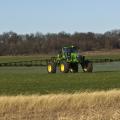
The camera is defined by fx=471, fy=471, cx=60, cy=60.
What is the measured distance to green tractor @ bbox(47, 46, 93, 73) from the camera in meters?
39.3

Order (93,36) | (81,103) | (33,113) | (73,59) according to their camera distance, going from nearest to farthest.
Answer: (33,113) < (81,103) < (73,59) < (93,36)

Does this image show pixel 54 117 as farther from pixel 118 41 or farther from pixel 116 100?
pixel 118 41

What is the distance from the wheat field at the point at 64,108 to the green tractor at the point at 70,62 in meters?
24.0

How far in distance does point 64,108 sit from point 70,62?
2724 centimetres

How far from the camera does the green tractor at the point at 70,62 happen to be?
129 ft

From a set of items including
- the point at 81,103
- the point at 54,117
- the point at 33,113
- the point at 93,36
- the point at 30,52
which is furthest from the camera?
the point at 93,36

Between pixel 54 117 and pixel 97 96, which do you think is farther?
pixel 97 96

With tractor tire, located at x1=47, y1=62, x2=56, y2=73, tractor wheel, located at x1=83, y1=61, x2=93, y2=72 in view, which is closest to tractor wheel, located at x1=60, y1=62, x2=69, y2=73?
tractor tire, located at x1=47, y1=62, x2=56, y2=73

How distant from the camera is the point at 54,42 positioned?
513 ft

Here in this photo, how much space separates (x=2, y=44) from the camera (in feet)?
530

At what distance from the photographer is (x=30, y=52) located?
15912 cm

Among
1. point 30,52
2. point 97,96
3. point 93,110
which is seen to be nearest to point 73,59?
point 97,96

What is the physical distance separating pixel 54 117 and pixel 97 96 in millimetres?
3953

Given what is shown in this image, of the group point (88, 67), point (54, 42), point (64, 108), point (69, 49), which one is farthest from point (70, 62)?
point (54, 42)
